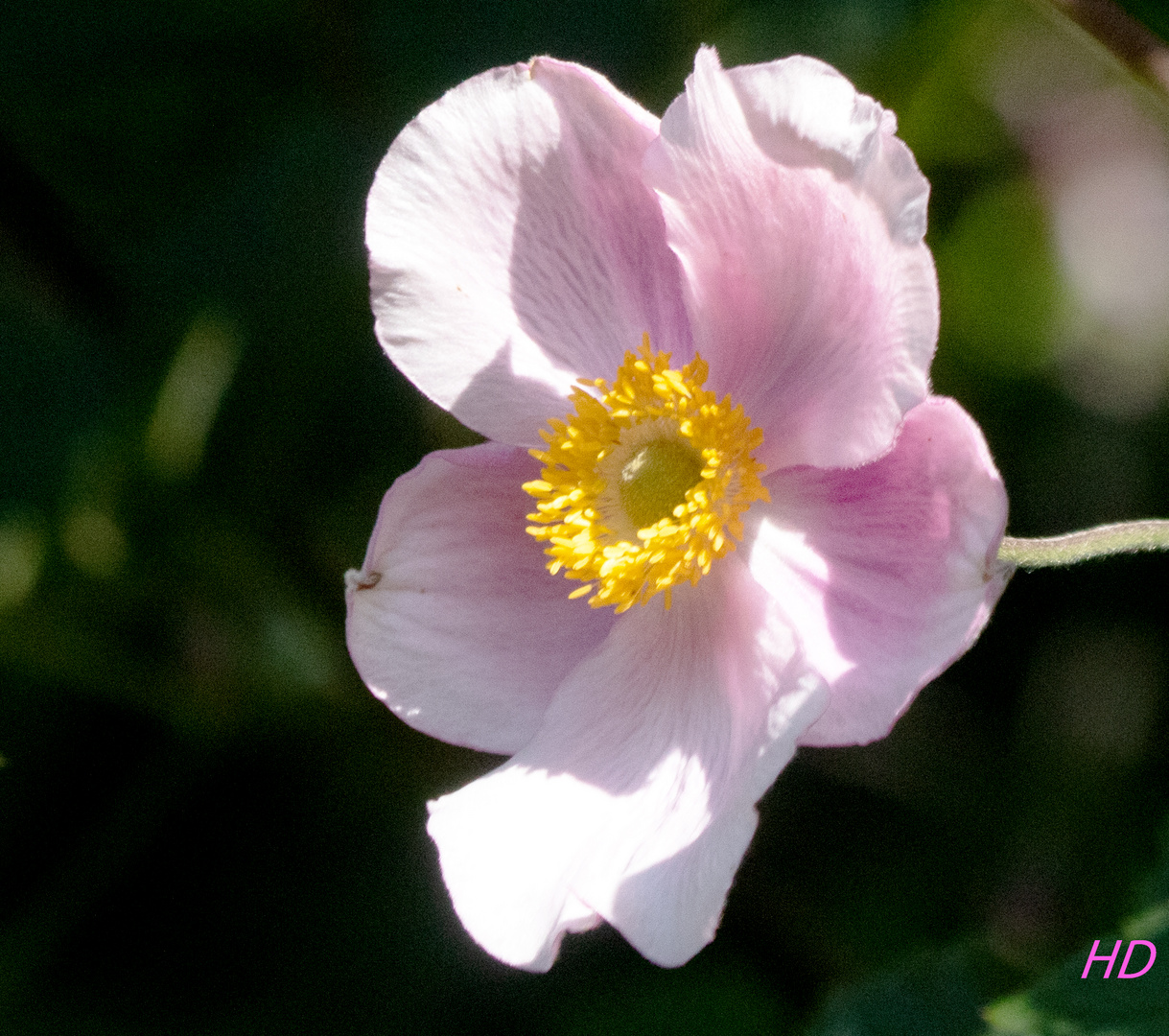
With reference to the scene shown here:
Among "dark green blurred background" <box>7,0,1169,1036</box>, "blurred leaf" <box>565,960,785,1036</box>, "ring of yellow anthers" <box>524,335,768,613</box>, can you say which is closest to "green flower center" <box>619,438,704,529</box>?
"ring of yellow anthers" <box>524,335,768,613</box>

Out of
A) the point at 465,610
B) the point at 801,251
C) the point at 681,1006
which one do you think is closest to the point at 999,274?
the point at 801,251

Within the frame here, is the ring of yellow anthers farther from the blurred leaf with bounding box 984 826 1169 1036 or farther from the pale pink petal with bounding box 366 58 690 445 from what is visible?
the blurred leaf with bounding box 984 826 1169 1036

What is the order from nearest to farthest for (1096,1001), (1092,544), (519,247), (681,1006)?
(1092,544) < (1096,1001) < (519,247) < (681,1006)

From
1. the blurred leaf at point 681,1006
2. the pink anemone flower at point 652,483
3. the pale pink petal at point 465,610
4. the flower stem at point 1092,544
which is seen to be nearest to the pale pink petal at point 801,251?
the pink anemone flower at point 652,483

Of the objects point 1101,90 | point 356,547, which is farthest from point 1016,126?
point 356,547

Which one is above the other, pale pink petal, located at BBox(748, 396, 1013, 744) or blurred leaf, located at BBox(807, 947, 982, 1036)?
pale pink petal, located at BBox(748, 396, 1013, 744)

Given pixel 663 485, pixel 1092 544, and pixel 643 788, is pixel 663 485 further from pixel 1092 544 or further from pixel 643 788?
pixel 1092 544
